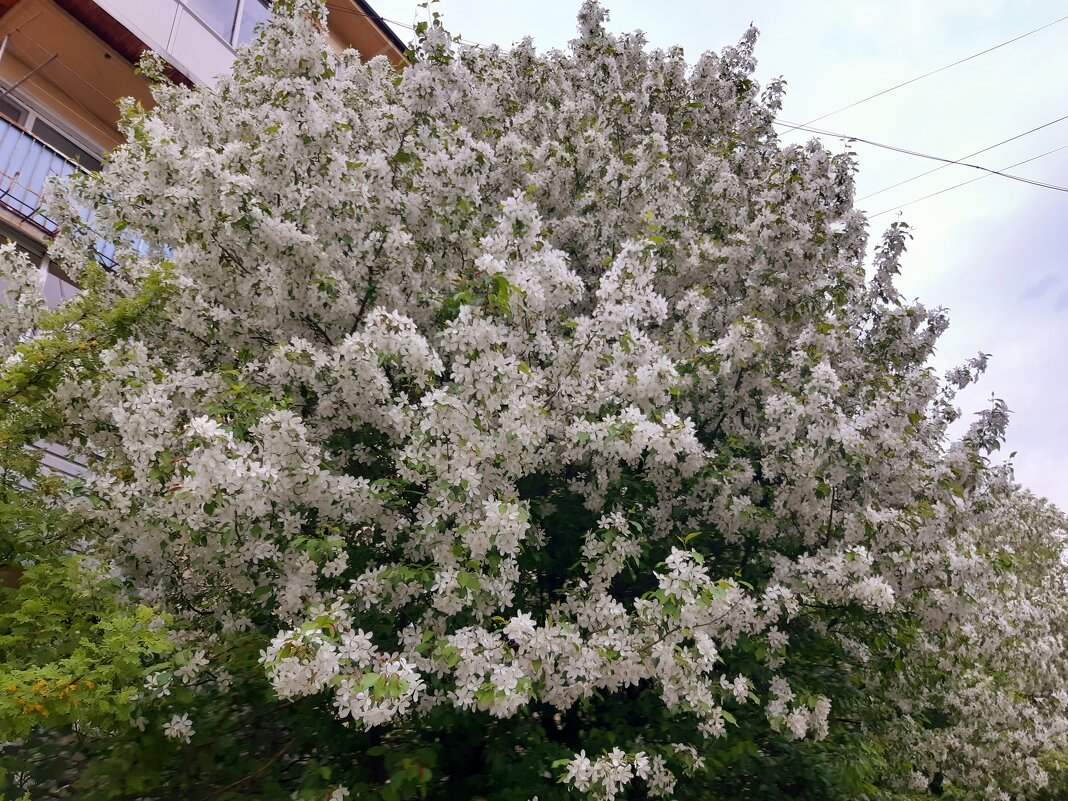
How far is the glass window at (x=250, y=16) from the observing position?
15203 mm

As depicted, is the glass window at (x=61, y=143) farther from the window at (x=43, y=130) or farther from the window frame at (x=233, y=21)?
the window frame at (x=233, y=21)

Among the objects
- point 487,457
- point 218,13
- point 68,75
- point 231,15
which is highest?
point 231,15

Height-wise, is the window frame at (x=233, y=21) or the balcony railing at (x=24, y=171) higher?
the window frame at (x=233, y=21)

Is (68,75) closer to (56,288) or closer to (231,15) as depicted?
(231,15)

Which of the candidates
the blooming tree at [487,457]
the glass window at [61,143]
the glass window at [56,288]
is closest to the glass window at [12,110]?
the glass window at [61,143]

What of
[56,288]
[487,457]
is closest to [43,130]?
[56,288]

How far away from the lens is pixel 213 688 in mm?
5398

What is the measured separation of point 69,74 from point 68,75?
1.5 inches

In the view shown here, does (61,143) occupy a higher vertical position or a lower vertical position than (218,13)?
lower

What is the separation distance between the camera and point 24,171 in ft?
37.6

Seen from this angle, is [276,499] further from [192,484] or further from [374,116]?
[374,116]

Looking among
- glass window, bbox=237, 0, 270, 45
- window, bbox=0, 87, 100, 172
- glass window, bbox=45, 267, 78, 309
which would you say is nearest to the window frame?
glass window, bbox=237, 0, 270, 45

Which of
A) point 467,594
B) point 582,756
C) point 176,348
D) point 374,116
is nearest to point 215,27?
point 374,116

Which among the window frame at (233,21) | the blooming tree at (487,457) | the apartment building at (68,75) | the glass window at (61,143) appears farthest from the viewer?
the window frame at (233,21)
